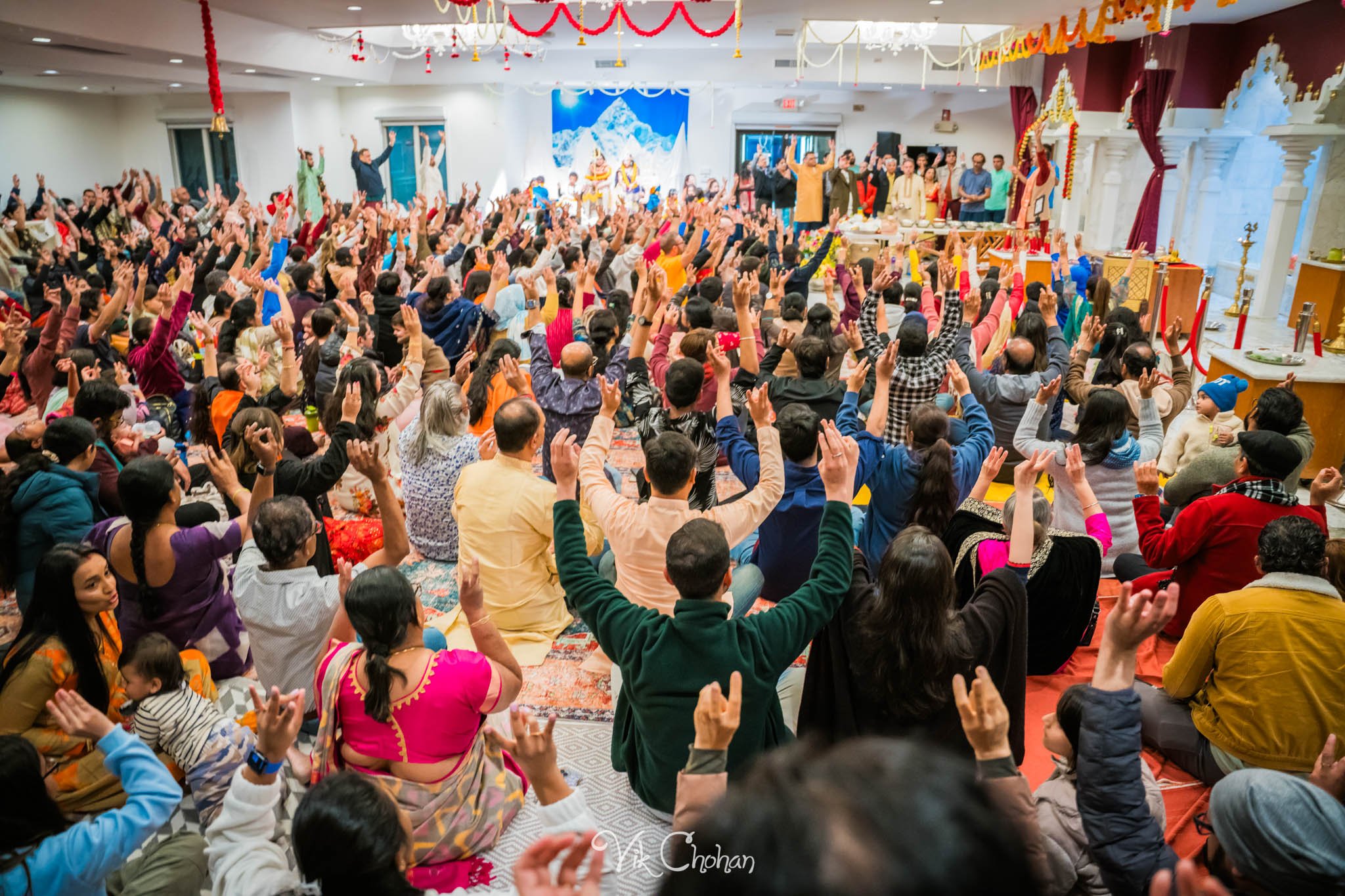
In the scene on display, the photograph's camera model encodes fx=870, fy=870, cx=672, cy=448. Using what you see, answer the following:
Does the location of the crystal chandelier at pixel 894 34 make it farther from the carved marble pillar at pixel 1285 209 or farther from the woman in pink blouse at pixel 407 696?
the woman in pink blouse at pixel 407 696

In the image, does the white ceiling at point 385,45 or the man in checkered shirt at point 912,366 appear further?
the white ceiling at point 385,45

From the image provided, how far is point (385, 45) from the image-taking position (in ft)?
49.1

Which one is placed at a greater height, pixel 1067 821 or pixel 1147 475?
pixel 1147 475

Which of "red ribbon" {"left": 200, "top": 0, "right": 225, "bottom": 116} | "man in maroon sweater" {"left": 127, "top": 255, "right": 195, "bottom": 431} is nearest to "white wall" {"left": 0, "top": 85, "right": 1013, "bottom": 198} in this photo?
"red ribbon" {"left": 200, "top": 0, "right": 225, "bottom": 116}

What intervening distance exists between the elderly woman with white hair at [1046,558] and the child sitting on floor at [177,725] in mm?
2116

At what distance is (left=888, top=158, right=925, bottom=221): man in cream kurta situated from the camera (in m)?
13.2

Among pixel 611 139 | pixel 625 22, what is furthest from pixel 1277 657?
pixel 611 139

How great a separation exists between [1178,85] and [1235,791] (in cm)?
1144

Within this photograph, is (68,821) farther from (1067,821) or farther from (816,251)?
(816,251)

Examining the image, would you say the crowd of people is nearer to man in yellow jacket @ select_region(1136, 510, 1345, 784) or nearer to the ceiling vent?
man in yellow jacket @ select_region(1136, 510, 1345, 784)

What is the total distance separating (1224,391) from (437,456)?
3672 mm

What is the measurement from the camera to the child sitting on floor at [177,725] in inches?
81.0

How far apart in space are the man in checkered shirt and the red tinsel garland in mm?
4670

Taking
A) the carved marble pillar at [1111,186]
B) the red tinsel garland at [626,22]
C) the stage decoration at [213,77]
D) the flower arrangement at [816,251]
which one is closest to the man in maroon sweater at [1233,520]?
the flower arrangement at [816,251]
